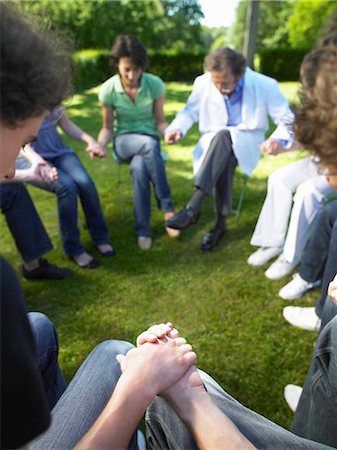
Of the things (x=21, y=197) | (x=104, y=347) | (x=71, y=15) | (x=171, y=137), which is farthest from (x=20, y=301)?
(x=71, y=15)

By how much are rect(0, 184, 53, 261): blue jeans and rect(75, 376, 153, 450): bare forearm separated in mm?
2031

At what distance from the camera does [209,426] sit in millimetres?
1037

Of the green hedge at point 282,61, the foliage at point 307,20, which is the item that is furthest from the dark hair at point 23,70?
the foliage at point 307,20

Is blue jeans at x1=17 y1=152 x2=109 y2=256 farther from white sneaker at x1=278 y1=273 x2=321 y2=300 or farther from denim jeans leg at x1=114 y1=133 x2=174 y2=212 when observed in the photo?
white sneaker at x1=278 y1=273 x2=321 y2=300

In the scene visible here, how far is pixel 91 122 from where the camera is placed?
25.7 ft

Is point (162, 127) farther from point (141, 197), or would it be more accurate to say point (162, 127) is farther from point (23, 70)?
point (23, 70)

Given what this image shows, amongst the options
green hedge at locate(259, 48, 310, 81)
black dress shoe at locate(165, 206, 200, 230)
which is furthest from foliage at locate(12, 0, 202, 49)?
black dress shoe at locate(165, 206, 200, 230)

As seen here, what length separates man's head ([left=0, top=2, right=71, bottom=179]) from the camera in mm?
933

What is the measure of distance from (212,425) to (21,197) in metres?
2.23

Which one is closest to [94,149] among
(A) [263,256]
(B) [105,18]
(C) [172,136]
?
(C) [172,136]

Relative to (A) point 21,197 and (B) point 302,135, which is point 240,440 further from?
(A) point 21,197

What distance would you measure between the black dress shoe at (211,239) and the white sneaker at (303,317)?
0.93m

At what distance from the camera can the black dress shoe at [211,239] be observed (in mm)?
3449

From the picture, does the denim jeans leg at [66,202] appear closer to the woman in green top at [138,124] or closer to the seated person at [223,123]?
the woman in green top at [138,124]
